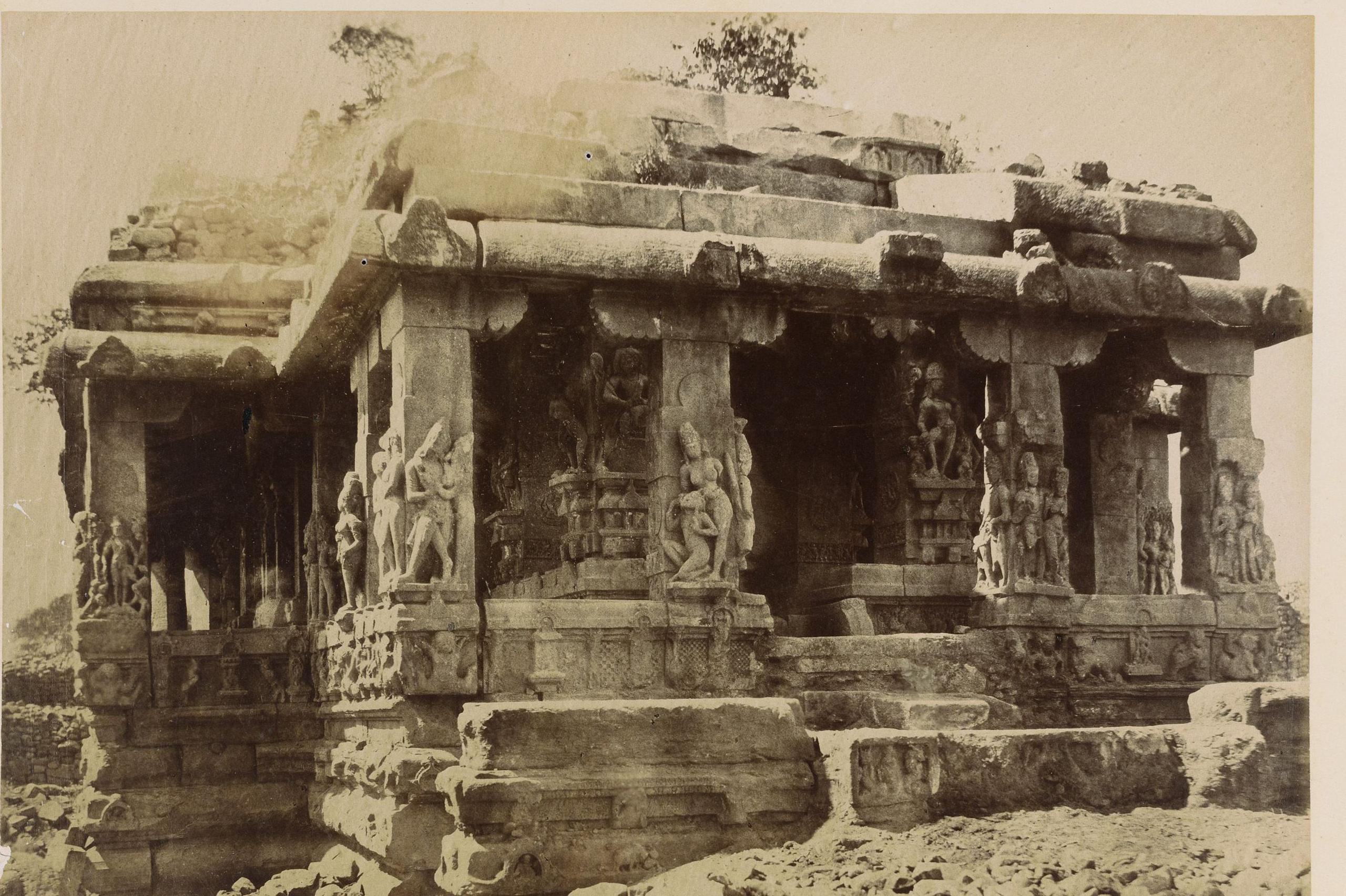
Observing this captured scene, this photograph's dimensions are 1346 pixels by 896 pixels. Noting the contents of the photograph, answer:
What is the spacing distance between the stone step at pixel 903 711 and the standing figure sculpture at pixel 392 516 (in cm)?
327

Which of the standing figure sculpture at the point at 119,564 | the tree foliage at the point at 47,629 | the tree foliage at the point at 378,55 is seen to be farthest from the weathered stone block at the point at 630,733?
the standing figure sculpture at the point at 119,564

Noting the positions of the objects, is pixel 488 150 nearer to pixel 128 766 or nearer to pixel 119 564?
pixel 119 564

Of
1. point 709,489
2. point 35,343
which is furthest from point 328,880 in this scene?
point 35,343

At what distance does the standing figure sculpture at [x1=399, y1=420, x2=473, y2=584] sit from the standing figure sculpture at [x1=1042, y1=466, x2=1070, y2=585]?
5.30m

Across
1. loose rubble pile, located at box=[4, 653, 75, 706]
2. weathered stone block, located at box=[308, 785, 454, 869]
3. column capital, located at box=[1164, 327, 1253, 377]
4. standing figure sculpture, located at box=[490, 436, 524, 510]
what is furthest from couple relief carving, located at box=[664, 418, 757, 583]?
loose rubble pile, located at box=[4, 653, 75, 706]

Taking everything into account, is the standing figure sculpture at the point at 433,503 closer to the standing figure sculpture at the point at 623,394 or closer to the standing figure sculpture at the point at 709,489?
the standing figure sculpture at the point at 709,489

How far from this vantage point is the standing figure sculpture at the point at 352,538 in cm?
1398

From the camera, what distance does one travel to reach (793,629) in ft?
49.7

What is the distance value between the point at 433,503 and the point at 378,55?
3.62 metres

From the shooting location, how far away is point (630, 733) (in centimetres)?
1027

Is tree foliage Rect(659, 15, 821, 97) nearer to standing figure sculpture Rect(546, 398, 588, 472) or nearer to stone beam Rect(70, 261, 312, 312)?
standing figure sculpture Rect(546, 398, 588, 472)

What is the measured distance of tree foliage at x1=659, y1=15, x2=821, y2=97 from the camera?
13.1 meters

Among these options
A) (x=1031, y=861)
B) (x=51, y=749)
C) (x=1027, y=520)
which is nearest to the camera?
(x=1031, y=861)

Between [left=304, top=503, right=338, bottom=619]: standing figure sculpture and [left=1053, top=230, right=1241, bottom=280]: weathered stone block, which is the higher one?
[left=1053, top=230, right=1241, bottom=280]: weathered stone block
